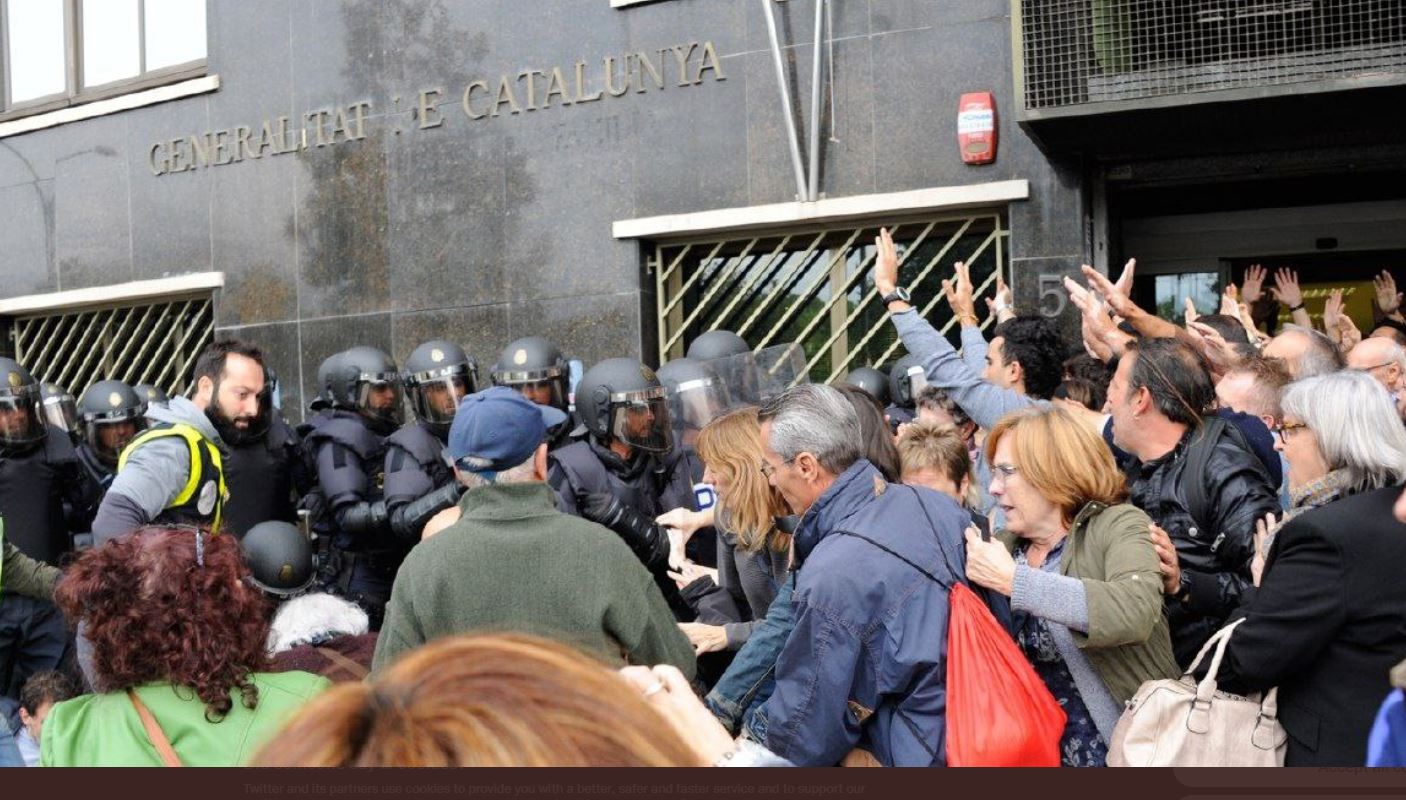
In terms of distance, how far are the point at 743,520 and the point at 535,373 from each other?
3.02 meters

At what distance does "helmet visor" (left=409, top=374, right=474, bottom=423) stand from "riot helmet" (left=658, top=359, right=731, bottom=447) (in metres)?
1.03

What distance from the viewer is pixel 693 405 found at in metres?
6.30

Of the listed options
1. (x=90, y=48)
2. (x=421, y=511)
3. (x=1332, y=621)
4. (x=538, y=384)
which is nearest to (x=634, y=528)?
(x=421, y=511)

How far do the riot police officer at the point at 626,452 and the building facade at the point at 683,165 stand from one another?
2748 millimetres

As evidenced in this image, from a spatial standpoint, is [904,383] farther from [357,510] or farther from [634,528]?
[357,510]

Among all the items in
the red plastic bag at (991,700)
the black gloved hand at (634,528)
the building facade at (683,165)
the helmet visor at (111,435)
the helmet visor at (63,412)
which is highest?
the building facade at (683,165)

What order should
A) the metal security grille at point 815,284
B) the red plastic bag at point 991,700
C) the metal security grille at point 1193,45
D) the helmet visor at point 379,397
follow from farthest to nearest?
the metal security grille at point 815,284 < the helmet visor at point 379,397 < the metal security grille at point 1193,45 < the red plastic bag at point 991,700

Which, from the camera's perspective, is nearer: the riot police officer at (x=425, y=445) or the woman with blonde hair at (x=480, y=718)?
the woman with blonde hair at (x=480, y=718)

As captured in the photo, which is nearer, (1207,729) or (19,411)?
(1207,729)

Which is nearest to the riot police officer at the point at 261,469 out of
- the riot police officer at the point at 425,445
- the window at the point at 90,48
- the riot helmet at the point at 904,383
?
the riot police officer at the point at 425,445

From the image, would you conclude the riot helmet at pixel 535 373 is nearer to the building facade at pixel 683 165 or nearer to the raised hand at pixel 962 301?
the raised hand at pixel 962 301

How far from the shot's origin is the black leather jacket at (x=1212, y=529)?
3609 mm

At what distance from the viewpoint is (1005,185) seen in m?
8.22

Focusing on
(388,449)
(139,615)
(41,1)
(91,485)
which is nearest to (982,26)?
(388,449)
